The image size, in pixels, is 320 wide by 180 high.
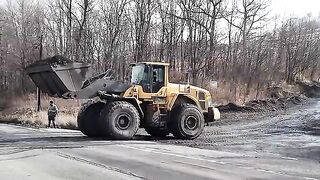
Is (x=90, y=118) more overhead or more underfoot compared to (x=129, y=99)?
more underfoot

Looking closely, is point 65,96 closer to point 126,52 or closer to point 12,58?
point 126,52

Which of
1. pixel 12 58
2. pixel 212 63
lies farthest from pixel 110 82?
pixel 12 58

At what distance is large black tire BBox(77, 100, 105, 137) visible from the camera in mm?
19761

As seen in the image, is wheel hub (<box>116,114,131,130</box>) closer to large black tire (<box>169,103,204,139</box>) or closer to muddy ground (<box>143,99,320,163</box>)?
muddy ground (<box>143,99,320,163</box>)

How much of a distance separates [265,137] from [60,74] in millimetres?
8283

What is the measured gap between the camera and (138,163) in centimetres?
1250

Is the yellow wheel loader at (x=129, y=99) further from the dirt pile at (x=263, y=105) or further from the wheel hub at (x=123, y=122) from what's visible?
the dirt pile at (x=263, y=105)

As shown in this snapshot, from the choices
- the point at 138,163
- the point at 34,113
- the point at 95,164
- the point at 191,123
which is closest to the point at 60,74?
the point at 191,123

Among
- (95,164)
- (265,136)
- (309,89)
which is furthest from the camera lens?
(309,89)

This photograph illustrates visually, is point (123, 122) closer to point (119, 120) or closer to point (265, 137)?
point (119, 120)

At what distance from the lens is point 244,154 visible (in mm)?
14961

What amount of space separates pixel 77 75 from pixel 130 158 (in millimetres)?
5912

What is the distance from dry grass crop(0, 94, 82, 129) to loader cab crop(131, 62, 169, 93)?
37.6ft

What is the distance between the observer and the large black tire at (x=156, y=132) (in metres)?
20.4
